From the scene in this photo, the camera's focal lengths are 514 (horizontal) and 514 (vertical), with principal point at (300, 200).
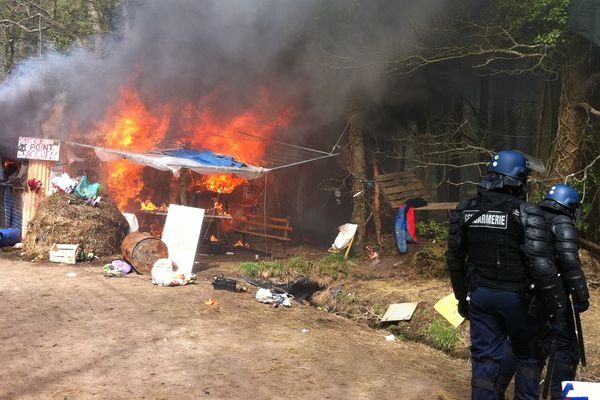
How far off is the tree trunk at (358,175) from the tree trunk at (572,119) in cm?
397

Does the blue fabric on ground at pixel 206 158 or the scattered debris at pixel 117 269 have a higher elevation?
the blue fabric on ground at pixel 206 158

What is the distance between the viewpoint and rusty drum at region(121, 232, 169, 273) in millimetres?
9258

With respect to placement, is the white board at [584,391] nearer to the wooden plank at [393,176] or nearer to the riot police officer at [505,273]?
the riot police officer at [505,273]

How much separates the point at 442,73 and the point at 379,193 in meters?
3.16

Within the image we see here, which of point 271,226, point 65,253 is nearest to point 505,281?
point 65,253

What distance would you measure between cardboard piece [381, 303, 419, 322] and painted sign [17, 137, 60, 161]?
8.36m

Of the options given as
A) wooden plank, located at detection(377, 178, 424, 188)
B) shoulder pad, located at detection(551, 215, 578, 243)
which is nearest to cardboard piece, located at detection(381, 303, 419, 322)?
shoulder pad, located at detection(551, 215, 578, 243)

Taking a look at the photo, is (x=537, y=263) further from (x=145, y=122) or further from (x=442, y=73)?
(x=145, y=122)

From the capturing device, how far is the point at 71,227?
10.3 meters

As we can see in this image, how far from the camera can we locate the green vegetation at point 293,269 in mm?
9336

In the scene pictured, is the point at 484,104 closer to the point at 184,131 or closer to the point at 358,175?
the point at 358,175

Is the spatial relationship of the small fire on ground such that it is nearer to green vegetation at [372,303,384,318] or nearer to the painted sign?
the painted sign

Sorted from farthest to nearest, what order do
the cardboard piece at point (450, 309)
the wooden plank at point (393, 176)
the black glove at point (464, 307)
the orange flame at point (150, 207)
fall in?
the orange flame at point (150, 207) → the wooden plank at point (393, 176) → the cardboard piece at point (450, 309) → the black glove at point (464, 307)

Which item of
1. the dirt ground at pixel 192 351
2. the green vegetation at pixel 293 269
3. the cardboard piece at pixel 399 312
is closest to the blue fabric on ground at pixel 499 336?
the dirt ground at pixel 192 351
